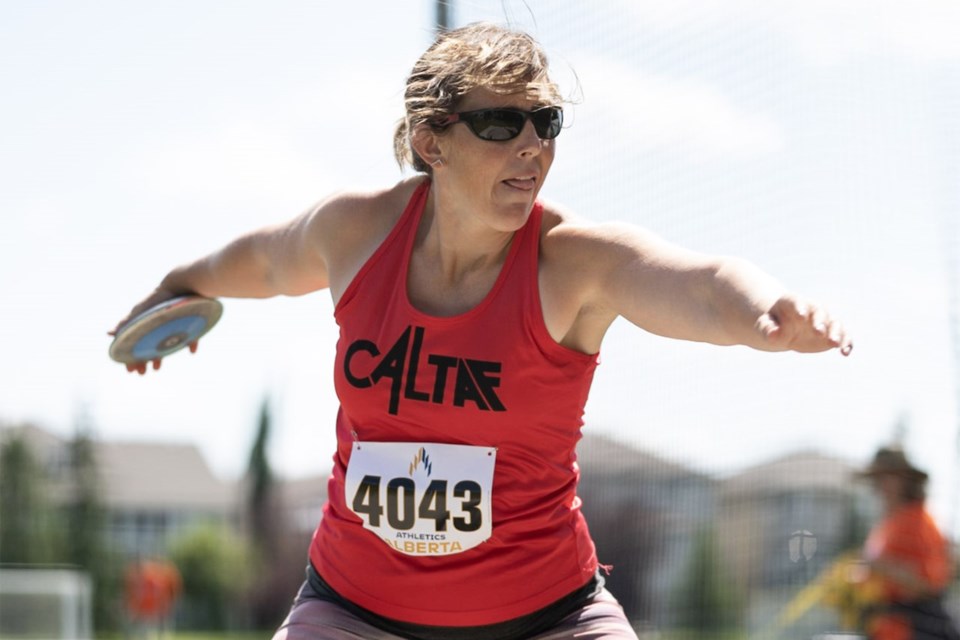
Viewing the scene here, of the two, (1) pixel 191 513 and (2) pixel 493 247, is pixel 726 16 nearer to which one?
(2) pixel 493 247

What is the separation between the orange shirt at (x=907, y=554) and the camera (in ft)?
19.6

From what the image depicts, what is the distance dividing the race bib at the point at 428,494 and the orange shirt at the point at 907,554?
382cm

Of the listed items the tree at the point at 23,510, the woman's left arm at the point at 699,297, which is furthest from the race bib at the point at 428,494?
the tree at the point at 23,510

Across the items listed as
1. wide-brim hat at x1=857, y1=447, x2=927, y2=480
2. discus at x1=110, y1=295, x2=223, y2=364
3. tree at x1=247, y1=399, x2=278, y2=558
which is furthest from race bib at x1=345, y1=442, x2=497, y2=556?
tree at x1=247, y1=399, x2=278, y2=558

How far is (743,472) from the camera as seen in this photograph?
7.10m

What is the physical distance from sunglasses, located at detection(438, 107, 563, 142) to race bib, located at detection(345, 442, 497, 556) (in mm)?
676

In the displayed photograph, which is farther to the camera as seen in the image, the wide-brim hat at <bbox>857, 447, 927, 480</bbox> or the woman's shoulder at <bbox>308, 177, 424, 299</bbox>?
the wide-brim hat at <bbox>857, 447, 927, 480</bbox>

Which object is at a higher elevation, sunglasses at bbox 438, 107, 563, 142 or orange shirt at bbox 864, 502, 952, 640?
sunglasses at bbox 438, 107, 563, 142

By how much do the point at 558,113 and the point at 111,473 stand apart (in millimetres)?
42947

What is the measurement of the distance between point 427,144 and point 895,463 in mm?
3820

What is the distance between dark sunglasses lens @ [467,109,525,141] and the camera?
9.18 ft

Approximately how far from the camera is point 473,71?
2.86 meters

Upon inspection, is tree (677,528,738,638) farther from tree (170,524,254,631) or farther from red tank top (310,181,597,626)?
tree (170,524,254,631)

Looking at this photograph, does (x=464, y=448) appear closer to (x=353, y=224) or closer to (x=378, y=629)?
(x=378, y=629)
